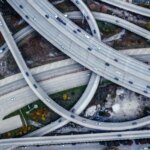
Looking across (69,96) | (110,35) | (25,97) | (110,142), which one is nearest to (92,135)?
(110,142)

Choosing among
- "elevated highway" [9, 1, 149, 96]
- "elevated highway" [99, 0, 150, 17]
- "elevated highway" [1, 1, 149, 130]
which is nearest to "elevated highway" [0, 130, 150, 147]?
"elevated highway" [1, 1, 149, 130]

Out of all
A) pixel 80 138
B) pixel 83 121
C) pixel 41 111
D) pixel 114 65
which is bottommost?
pixel 80 138

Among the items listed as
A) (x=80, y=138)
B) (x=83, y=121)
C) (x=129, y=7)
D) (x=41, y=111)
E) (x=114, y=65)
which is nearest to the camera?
(x=80, y=138)

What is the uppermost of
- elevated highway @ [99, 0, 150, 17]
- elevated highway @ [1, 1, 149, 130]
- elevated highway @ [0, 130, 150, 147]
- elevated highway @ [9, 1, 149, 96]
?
elevated highway @ [99, 0, 150, 17]

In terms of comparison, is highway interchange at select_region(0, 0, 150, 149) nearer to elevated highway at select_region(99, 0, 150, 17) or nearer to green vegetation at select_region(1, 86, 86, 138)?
green vegetation at select_region(1, 86, 86, 138)

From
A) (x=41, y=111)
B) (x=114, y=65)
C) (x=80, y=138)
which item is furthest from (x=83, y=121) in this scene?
(x=114, y=65)

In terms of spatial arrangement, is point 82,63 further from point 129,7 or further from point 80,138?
point 129,7

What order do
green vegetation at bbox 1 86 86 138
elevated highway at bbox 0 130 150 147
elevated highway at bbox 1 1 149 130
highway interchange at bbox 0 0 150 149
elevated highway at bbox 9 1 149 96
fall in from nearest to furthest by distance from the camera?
1. elevated highway at bbox 0 130 150 147
2. elevated highway at bbox 1 1 149 130
3. highway interchange at bbox 0 0 150 149
4. green vegetation at bbox 1 86 86 138
5. elevated highway at bbox 9 1 149 96

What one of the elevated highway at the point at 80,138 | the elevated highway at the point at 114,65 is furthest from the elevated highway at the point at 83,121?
the elevated highway at the point at 114,65

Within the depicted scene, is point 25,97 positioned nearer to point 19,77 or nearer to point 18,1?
point 19,77

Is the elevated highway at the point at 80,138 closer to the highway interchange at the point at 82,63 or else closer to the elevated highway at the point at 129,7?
the highway interchange at the point at 82,63

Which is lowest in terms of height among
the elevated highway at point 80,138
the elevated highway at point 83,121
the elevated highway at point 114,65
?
the elevated highway at point 80,138
